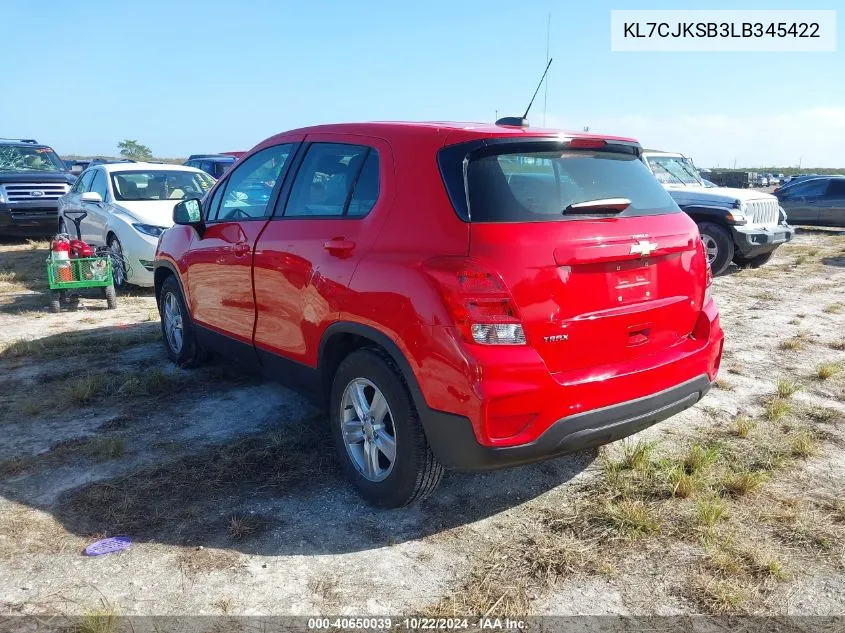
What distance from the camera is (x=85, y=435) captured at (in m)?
4.30

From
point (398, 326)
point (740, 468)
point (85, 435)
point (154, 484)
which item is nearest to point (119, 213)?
point (85, 435)

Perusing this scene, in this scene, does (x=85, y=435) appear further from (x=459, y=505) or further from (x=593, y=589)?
(x=593, y=589)

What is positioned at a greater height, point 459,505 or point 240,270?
point 240,270

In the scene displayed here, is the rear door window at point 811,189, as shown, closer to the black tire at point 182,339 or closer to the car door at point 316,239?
the black tire at point 182,339

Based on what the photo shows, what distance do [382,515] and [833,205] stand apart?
61.3 feet

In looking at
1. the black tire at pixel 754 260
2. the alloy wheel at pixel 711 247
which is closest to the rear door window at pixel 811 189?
the black tire at pixel 754 260

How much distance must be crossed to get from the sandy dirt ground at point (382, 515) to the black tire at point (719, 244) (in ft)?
17.1

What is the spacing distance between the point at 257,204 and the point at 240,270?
1.42ft

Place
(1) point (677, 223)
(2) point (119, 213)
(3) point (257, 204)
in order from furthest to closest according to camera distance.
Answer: (2) point (119, 213) < (3) point (257, 204) < (1) point (677, 223)

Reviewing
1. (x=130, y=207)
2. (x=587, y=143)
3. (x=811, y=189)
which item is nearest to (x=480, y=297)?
(x=587, y=143)

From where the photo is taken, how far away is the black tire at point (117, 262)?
8.79m

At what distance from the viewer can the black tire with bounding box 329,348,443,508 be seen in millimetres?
3047

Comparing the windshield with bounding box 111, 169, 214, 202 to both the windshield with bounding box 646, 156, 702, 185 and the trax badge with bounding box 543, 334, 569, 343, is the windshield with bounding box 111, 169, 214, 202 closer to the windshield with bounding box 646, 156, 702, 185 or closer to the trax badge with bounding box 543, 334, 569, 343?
the windshield with bounding box 646, 156, 702, 185

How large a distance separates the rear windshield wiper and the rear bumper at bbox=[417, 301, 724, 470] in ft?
2.24
